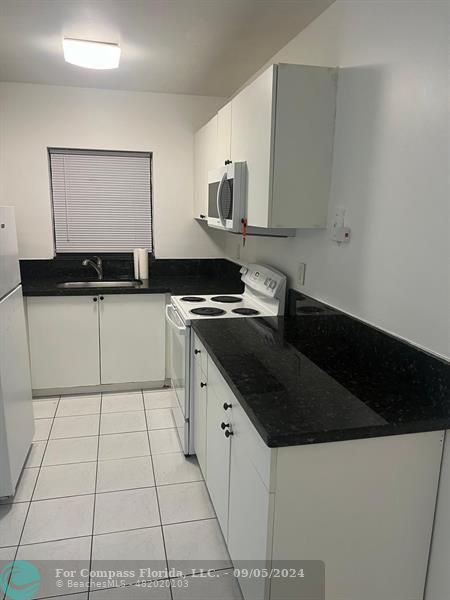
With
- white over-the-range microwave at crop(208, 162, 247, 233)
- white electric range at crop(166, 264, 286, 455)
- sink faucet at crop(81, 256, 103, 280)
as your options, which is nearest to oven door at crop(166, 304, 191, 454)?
white electric range at crop(166, 264, 286, 455)

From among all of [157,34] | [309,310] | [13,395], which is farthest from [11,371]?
[157,34]

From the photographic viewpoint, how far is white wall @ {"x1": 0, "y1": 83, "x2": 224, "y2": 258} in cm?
342

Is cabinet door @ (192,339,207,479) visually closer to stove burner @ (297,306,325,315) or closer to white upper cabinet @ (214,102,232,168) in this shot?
stove burner @ (297,306,325,315)

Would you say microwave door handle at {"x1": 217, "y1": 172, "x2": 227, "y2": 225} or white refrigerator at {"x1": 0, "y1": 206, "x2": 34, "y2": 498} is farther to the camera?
microwave door handle at {"x1": 217, "y1": 172, "x2": 227, "y2": 225}

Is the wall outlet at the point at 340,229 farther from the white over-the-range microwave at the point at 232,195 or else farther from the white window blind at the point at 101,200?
the white window blind at the point at 101,200

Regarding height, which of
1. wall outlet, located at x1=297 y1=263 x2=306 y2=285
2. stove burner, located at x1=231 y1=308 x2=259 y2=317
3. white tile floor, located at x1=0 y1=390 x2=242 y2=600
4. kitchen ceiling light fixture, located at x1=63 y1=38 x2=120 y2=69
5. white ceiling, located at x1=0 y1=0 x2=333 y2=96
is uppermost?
white ceiling, located at x1=0 y1=0 x2=333 y2=96

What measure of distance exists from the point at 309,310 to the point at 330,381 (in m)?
0.71

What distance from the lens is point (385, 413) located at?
1345mm

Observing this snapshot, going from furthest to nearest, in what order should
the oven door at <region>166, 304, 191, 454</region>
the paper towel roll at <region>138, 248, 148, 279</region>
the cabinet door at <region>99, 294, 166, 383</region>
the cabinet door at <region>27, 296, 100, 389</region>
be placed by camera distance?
1. the paper towel roll at <region>138, 248, 148, 279</region>
2. the cabinet door at <region>99, 294, 166, 383</region>
3. the cabinet door at <region>27, 296, 100, 389</region>
4. the oven door at <region>166, 304, 191, 454</region>

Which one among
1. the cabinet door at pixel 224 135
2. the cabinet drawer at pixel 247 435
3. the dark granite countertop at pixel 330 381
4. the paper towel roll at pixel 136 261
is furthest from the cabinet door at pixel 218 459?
the paper towel roll at pixel 136 261

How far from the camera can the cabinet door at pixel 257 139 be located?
1954 mm

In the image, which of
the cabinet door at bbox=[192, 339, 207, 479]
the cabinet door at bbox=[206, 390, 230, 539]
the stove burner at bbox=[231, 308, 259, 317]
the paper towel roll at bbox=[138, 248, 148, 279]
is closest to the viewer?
the cabinet door at bbox=[206, 390, 230, 539]

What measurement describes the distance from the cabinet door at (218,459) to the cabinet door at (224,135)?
1.45m

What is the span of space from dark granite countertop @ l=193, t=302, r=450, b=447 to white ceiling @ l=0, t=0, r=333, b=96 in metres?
1.46
